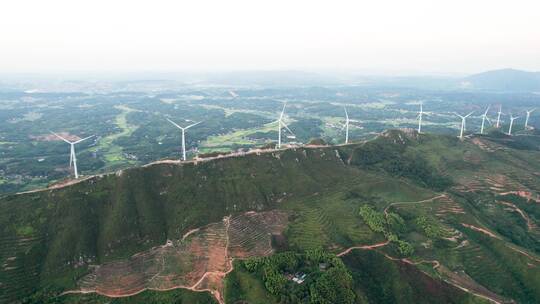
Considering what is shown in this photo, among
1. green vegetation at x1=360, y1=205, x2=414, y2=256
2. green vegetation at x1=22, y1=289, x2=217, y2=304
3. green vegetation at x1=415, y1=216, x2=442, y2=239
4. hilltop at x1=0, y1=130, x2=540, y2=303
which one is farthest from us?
green vegetation at x1=415, y1=216, x2=442, y2=239

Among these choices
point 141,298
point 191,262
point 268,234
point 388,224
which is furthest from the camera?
point 388,224

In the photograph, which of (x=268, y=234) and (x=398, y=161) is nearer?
(x=268, y=234)

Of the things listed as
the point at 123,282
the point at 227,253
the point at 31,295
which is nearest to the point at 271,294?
the point at 227,253

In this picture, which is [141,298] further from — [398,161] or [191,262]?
[398,161]

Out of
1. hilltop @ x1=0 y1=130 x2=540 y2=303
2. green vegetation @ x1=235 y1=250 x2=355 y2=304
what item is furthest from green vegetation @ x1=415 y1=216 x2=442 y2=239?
green vegetation @ x1=235 y1=250 x2=355 y2=304

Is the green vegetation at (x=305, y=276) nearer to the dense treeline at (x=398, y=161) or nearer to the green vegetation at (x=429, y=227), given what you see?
the green vegetation at (x=429, y=227)

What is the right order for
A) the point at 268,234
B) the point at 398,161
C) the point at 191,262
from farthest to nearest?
the point at 398,161 < the point at 268,234 < the point at 191,262

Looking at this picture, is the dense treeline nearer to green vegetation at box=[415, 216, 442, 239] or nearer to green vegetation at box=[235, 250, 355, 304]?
green vegetation at box=[415, 216, 442, 239]

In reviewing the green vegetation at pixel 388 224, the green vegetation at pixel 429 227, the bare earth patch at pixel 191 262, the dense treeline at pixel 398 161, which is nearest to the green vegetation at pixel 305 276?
the bare earth patch at pixel 191 262

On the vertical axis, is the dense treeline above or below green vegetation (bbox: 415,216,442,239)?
above

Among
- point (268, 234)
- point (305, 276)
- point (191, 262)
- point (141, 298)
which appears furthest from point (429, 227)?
point (141, 298)
